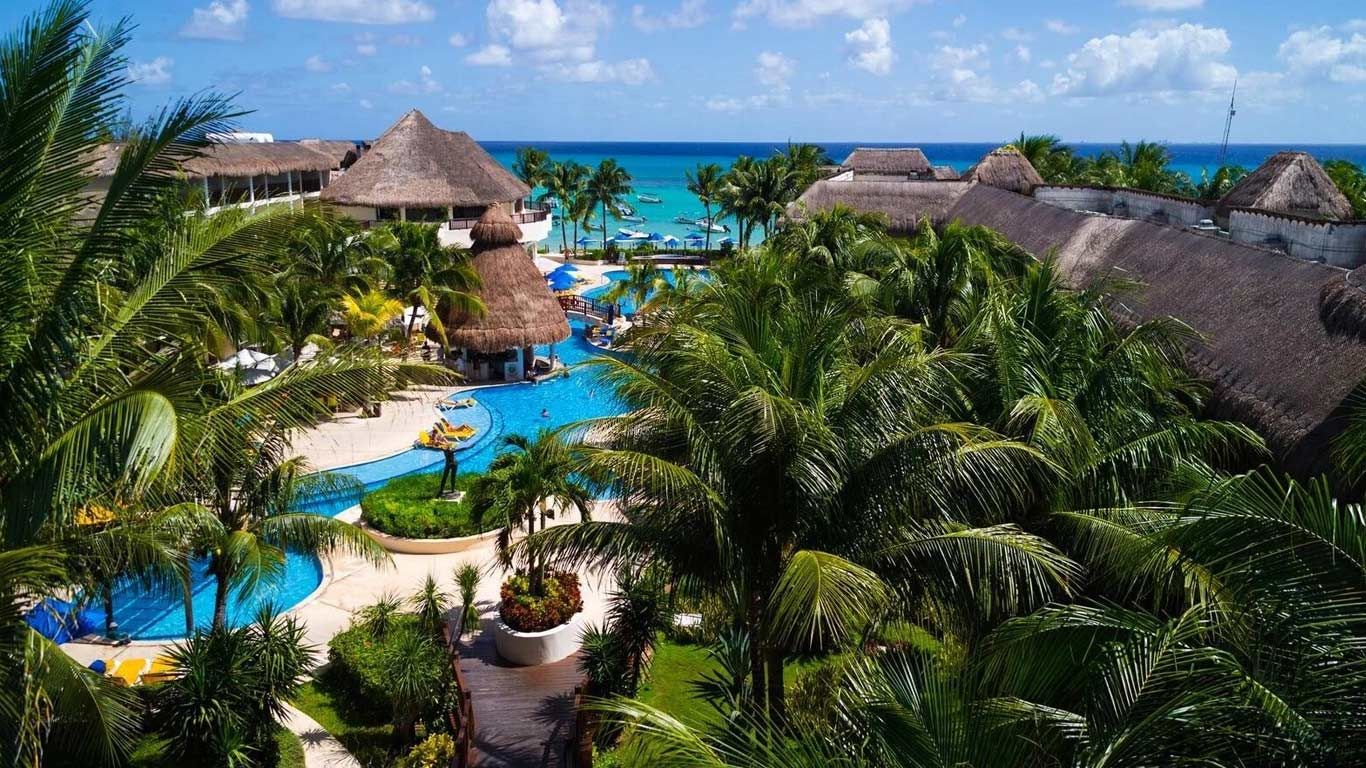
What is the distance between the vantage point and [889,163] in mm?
46562

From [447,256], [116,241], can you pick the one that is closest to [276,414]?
[116,241]

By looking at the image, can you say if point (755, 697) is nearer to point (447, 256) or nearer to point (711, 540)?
point (711, 540)

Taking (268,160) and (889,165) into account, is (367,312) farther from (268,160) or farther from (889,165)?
(889,165)

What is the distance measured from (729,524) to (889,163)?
1650 inches

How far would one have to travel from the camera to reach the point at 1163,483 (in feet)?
29.1

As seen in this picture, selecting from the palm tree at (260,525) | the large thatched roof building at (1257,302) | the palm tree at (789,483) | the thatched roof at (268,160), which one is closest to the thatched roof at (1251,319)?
the large thatched roof building at (1257,302)

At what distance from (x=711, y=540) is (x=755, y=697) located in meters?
1.45

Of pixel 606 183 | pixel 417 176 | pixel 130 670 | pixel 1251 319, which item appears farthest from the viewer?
pixel 606 183

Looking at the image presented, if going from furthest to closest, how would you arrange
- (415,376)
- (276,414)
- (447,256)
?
(447,256), (415,376), (276,414)

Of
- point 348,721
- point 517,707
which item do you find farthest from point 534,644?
point 348,721

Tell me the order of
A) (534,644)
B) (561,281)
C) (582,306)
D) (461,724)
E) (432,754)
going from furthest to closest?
(582,306)
(561,281)
(534,644)
(461,724)
(432,754)

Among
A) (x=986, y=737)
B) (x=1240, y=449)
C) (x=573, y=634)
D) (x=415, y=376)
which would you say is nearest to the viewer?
A: (x=986, y=737)

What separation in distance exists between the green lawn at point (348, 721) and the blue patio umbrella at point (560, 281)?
74.4 feet

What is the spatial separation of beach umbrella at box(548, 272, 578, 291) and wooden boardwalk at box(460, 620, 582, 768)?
21449 millimetres
